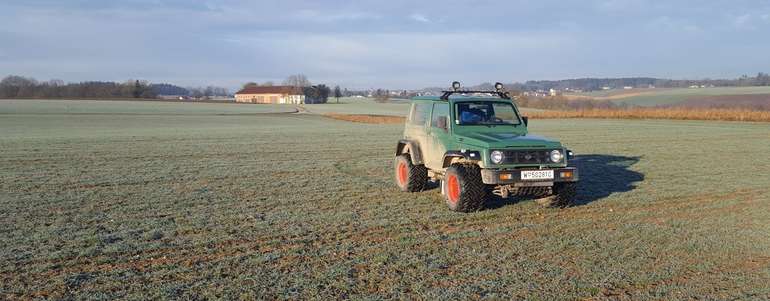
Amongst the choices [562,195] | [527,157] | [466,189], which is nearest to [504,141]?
[527,157]

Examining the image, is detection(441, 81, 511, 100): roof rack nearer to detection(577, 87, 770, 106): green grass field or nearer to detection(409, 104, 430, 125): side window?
detection(409, 104, 430, 125): side window

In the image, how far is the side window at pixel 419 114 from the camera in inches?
408

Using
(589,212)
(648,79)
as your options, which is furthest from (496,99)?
(648,79)

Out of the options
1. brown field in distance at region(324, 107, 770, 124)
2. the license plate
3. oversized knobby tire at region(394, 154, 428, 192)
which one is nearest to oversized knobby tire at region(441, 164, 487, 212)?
the license plate

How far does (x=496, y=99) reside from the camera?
998cm

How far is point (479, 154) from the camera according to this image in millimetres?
8664

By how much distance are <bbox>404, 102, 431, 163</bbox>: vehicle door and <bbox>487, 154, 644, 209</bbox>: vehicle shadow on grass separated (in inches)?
58.0

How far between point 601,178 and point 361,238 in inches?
285

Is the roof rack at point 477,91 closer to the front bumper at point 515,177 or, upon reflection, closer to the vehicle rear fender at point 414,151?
the vehicle rear fender at point 414,151

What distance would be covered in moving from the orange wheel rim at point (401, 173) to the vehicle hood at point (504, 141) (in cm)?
181

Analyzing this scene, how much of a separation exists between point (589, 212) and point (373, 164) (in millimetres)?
7574

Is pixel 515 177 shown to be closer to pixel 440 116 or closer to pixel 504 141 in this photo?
pixel 504 141

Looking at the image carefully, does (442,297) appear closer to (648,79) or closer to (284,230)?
(284,230)

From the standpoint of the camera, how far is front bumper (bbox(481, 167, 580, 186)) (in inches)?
332
